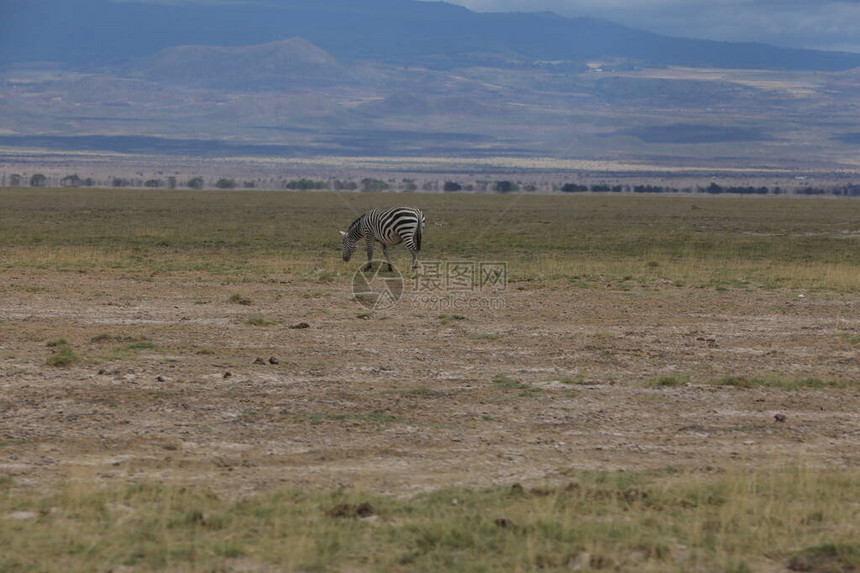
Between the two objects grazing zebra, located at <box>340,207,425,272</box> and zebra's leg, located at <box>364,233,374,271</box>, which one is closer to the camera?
grazing zebra, located at <box>340,207,425,272</box>

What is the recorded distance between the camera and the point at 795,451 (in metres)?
9.95

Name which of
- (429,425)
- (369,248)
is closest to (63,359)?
(429,425)

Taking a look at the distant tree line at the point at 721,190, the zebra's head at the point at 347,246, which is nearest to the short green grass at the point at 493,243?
the zebra's head at the point at 347,246

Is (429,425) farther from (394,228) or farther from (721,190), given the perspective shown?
(721,190)

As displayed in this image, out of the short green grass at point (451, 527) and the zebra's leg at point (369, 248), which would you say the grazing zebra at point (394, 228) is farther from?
the short green grass at point (451, 527)

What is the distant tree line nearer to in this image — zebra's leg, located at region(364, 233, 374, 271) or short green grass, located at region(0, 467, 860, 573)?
zebra's leg, located at region(364, 233, 374, 271)

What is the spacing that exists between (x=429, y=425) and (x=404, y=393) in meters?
1.53

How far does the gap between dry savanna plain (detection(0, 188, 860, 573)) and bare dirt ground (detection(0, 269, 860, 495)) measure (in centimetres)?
4

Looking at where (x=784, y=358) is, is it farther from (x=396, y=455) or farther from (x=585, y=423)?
(x=396, y=455)

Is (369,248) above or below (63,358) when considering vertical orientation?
above

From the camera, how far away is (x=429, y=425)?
420 inches

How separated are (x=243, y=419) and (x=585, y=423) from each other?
3.24 metres

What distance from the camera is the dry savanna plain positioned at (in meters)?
7.36

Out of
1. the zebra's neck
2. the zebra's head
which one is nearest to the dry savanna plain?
the zebra's neck
